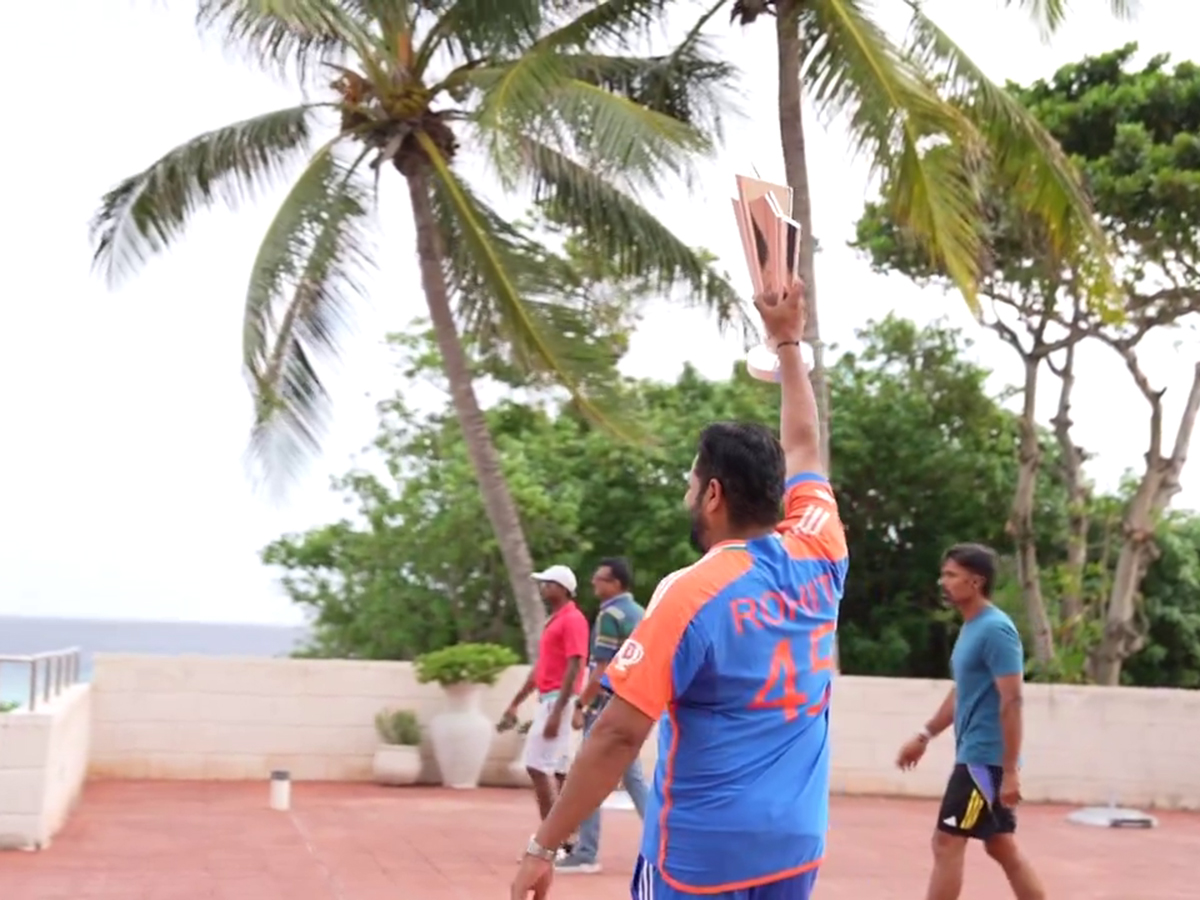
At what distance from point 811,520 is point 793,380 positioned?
34 cm

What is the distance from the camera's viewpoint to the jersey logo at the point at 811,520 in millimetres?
3977

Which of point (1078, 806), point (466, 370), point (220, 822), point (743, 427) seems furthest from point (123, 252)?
point (743, 427)

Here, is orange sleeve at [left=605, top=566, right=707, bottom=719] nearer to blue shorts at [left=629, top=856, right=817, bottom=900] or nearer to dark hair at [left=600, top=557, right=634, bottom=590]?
blue shorts at [left=629, top=856, right=817, bottom=900]

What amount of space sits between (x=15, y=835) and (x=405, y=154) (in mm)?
7604

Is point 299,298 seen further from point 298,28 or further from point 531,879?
point 531,879

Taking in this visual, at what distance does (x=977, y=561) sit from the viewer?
7496mm

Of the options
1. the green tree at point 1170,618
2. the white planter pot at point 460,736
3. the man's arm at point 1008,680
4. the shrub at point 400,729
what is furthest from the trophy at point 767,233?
the green tree at point 1170,618

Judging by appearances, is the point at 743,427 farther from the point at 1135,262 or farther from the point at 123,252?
the point at 1135,262

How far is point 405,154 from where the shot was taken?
52.3 feet

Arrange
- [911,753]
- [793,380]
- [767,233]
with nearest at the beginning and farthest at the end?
1. [767,233]
2. [793,380]
3. [911,753]

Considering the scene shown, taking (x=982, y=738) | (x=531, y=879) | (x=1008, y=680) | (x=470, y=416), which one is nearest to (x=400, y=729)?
(x=470, y=416)

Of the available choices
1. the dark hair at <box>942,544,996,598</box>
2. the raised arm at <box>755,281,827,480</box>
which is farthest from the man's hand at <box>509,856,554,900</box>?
the dark hair at <box>942,544,996,598</box>

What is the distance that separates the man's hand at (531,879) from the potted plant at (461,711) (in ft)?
37.5

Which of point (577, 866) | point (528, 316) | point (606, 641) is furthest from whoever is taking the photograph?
point (528, 316)
